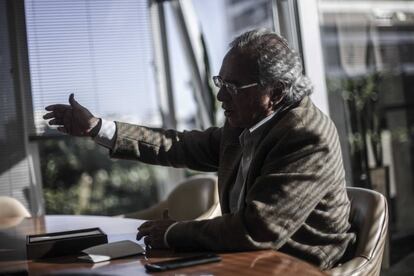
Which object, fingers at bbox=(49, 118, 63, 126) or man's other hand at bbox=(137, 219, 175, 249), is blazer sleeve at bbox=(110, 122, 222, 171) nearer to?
fingers at bbox=(49, 118, 63, 126)

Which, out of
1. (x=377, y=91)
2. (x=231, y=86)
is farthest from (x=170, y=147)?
(x=377, y=91)

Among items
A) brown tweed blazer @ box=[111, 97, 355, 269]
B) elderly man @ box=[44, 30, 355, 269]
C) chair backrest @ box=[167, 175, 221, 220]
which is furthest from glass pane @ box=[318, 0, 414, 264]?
brown tweed blazer @ box=[111, 97, 355, 269]

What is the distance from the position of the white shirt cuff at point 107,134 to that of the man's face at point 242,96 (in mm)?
537

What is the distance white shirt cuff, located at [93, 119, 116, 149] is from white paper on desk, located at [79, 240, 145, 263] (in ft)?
2.12

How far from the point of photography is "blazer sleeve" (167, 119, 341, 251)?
5.02ft

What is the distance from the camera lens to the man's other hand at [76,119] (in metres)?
2.19

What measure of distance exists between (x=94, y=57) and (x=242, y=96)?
95.4 inches

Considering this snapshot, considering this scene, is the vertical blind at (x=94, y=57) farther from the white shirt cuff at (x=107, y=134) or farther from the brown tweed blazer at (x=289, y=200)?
the brown tweed blazer at (x=289, y=200)

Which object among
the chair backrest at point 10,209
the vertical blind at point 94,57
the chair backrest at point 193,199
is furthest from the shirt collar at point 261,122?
the vertical blind at point 94,57

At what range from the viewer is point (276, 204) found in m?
1.55

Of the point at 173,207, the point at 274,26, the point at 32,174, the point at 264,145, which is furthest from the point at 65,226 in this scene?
the point at 274,26

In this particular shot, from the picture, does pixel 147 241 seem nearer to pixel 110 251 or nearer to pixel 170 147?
pixel 110 251

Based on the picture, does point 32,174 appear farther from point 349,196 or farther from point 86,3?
point 349,196

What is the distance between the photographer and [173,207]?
3.00 metres
